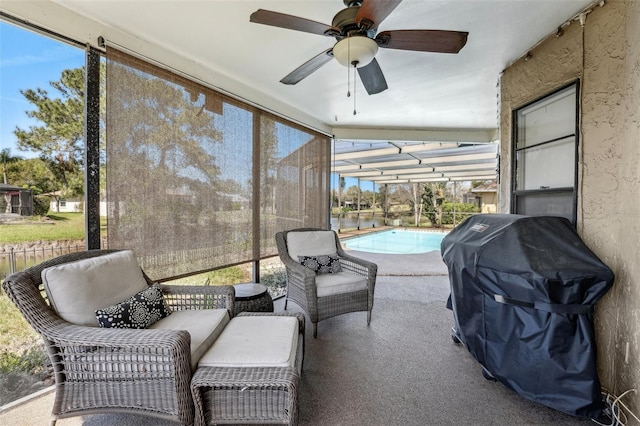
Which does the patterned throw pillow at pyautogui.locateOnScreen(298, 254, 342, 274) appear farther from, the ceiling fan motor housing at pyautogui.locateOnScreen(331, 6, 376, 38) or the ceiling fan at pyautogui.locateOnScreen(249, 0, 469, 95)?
the ceiling fan motor housing at pyautogui.locateOnScreen(331, 6, 376, 38)

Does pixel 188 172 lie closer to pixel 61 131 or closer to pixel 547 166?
pixel 61 131

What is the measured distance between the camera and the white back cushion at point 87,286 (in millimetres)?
1576

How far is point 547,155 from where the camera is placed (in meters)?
2.51

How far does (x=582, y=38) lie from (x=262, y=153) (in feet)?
10.1

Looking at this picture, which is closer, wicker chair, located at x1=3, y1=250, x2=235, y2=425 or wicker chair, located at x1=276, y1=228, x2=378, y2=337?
wicker chair, located at x1=3, y1=250, x2=235, y2=425

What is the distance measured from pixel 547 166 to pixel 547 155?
10cm

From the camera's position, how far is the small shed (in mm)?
1914

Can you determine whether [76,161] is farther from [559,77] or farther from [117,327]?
[559,77]

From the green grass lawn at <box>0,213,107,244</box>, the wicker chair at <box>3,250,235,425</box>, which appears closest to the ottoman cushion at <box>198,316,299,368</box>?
the wicker chair at <box>3,250,235,425</box>

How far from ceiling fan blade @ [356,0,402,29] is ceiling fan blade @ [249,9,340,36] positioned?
0.20 m

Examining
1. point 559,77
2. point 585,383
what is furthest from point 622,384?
point 559,77

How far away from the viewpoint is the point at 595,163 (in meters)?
1.91

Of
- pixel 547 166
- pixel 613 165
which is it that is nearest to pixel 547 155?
pixel 547 166

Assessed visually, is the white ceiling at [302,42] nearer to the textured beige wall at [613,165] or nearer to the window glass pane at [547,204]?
the textured beige wall at [613,165]
